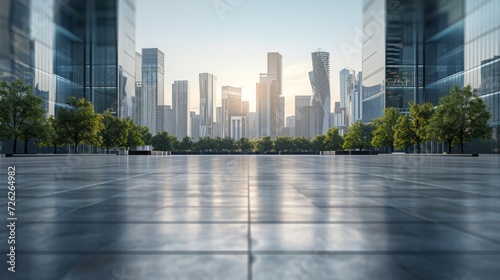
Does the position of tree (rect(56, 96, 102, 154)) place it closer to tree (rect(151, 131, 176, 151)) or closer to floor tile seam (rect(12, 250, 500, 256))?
floor tile seam (rect(12, 250, 500, 256))

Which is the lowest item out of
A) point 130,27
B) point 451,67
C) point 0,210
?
Answer: point 0,210

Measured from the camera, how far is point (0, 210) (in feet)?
21.0

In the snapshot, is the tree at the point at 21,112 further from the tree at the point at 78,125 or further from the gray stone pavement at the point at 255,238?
the gray stone pavement at the point at 255,238

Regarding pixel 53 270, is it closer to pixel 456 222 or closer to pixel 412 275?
pixel 412 275

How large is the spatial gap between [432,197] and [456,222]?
283 cm

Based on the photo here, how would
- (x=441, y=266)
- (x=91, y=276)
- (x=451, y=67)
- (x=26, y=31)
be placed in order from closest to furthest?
(x=91, y=276), (x=441, y=266), (x=26, y=31), (x=451, y=67)

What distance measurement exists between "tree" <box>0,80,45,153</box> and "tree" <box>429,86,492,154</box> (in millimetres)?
53570

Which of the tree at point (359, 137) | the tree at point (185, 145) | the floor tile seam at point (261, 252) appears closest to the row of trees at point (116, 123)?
the tree at point (359, 137)

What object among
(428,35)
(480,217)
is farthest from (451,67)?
(480,217)

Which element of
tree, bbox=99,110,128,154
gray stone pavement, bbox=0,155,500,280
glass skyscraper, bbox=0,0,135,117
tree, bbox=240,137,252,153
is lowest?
gray stone pavement, bbox=0,155,500,280

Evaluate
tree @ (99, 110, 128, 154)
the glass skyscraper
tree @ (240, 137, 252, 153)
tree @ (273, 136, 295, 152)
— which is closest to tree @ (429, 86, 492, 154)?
tree @ (99, 110, 128, 154)

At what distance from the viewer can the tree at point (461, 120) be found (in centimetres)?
5369

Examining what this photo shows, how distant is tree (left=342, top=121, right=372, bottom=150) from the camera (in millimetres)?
101250

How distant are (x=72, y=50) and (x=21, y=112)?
47.4 metres
